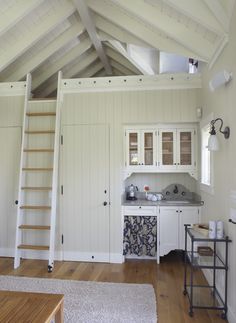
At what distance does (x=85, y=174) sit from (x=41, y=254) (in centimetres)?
151

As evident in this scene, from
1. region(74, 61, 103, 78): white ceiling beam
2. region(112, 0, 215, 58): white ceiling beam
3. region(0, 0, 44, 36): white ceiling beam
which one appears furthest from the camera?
region(74, 61, 103, 78): white ceiling beam

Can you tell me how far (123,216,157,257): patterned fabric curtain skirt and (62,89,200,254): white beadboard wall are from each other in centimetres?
13

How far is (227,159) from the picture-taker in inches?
101

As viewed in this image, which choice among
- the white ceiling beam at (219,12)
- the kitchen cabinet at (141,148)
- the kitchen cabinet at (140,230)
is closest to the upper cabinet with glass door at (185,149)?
the kitchen cabinet at (141,148)

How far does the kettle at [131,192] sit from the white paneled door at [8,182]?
75.1 inches

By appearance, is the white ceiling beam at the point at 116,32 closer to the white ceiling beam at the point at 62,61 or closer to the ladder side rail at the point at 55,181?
the white ceiling beam at the point at 62,61

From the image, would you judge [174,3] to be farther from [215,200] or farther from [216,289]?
[216,289]

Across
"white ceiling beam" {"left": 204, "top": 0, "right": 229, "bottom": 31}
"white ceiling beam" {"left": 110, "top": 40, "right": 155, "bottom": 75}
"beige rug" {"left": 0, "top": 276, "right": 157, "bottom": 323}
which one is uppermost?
"white ceiling beam" {"left": 110, "top": 40, "right": 155, "bottom": 75}

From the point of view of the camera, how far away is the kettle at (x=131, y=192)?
14.3ft

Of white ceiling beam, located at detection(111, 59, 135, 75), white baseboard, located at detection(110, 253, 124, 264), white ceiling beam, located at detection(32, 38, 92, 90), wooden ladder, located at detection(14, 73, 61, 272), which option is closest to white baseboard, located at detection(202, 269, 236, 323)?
white baseboard, located at detection(110, 253, 124, 264)

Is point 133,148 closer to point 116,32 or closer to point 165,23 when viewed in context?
point 116,32

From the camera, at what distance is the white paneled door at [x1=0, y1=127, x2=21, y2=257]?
4.27 metres

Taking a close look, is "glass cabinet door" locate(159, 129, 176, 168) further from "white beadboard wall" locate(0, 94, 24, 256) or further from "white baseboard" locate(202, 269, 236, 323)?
"white beadboard wall" locate(0, 94, 24, 256)

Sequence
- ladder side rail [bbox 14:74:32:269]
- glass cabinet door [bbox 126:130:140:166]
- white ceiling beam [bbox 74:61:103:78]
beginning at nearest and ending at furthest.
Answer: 1. ladder side rail [bbox 14:74:32:269]
2. glass cabinet door [bbox 126:130:140:166]
3. white ceiling beam [bbox 74:61:103:78]
